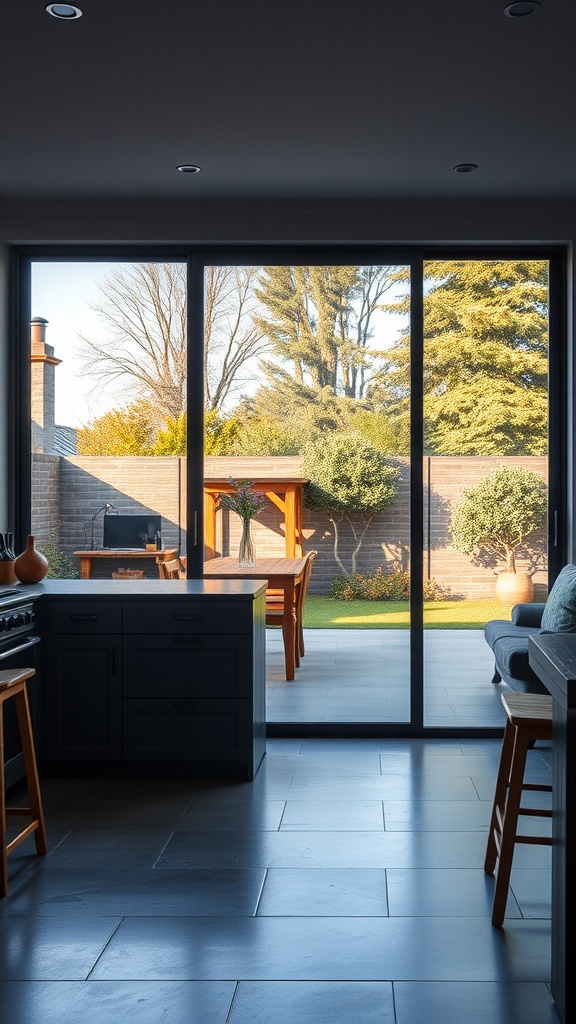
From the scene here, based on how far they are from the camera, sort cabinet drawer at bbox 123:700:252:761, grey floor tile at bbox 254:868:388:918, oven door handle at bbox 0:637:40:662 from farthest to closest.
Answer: cabinet drawer at bbox 123:700:252:761, oven door handle at bbox 0:637:40:662, grey floor tile at bbox 254:868:388:918

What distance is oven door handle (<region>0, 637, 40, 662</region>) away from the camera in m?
4.13

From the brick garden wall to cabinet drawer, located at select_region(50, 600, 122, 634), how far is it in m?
0.93

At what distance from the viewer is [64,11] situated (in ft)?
10.6

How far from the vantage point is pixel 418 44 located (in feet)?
11.3

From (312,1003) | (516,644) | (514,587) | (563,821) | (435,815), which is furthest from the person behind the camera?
(514,587)

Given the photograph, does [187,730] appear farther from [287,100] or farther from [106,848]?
[287,100]

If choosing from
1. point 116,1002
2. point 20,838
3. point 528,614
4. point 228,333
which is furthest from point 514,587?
point 116,1002

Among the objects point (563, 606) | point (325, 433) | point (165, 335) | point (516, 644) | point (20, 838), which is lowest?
point (20, 838)

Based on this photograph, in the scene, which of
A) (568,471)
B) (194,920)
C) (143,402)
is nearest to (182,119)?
(143,402)

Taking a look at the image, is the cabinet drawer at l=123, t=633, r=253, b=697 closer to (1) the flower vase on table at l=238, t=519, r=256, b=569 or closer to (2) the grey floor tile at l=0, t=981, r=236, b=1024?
(1) the flower vase on table at l=238, t=519, r=256, b=569

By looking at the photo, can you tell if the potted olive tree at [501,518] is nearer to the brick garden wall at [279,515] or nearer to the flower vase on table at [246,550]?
the brick garden wall at [279,515]

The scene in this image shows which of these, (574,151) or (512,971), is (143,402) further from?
(512,971)

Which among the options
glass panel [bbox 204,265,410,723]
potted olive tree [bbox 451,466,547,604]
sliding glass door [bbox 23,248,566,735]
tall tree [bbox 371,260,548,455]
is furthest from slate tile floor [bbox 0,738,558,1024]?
tall tree [bbox 371,260,548,455]

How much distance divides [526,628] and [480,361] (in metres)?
1.53
